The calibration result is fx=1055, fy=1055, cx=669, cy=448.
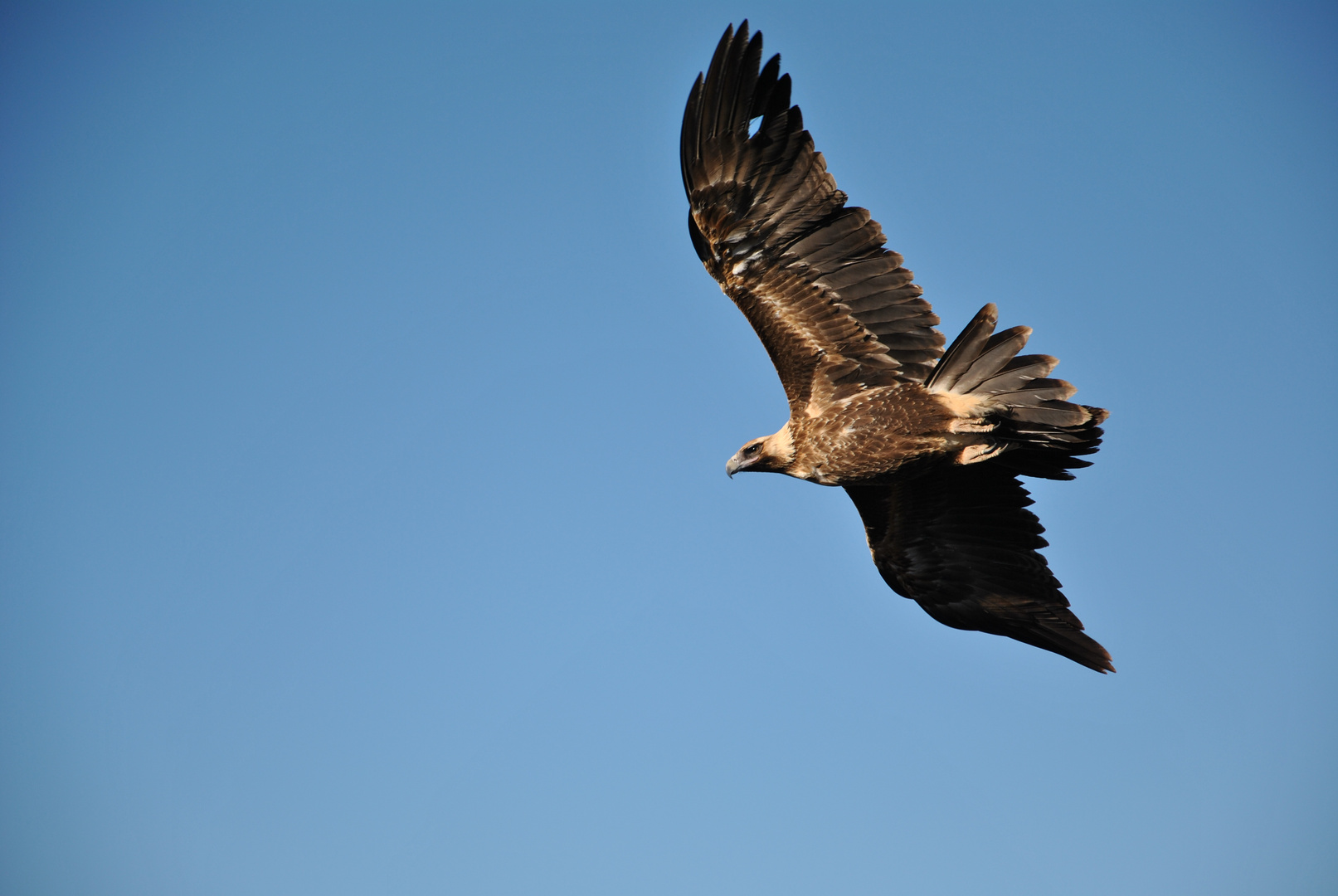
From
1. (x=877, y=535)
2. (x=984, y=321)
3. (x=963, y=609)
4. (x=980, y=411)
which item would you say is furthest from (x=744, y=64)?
(x=963, y=609)

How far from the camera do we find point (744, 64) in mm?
7293

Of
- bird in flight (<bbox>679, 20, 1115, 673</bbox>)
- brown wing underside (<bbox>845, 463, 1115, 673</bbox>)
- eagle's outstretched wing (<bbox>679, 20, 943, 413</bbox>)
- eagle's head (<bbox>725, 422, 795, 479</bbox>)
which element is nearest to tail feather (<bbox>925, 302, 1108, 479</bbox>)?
bird in flight (<bbox>679, 20, 1115, 673</bbox>)

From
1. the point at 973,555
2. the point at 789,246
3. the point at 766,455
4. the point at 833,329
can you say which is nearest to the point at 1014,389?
the point at 833,329

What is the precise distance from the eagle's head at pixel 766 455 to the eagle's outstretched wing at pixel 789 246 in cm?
35

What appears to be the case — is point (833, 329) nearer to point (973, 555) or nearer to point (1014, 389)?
point (1014, 389)

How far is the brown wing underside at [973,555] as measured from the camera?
8.46 meters

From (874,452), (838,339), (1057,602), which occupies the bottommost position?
(1057,602)

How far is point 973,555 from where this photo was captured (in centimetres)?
879

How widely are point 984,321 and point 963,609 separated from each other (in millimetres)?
3119

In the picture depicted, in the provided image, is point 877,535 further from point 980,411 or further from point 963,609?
point 980,411

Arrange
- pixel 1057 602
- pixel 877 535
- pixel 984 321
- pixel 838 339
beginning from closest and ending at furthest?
1. pixel 984 321
2. pixel 838 339
3. pixel 1057 602
4. pixel 877 535

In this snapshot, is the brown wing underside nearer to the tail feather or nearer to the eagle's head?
the eagle's head

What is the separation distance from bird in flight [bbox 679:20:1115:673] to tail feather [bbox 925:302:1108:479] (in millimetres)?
12

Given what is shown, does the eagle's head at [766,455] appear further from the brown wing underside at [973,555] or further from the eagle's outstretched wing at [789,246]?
the brown wing underside at [973,555]
